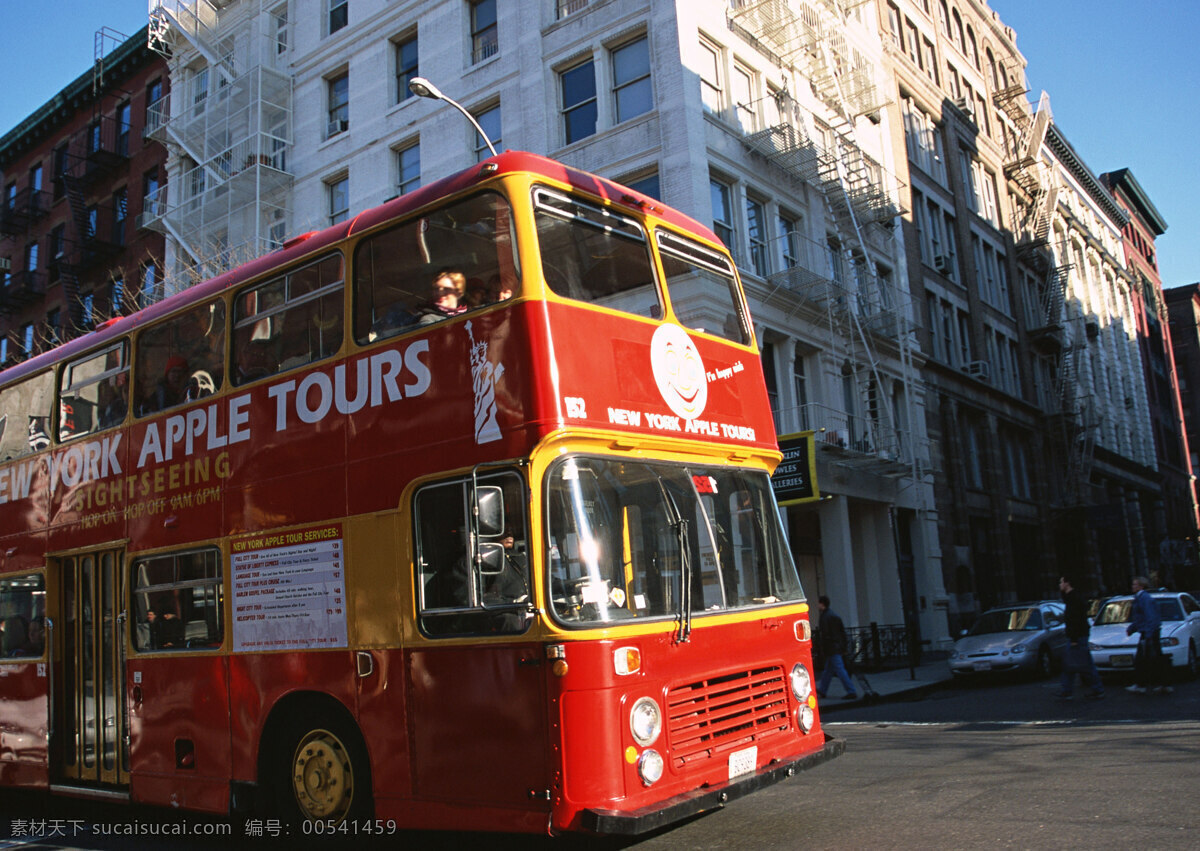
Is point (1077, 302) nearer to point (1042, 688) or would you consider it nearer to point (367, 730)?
point (1042, 688)

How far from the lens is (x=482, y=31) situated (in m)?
25.2

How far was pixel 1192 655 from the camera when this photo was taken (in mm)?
16266

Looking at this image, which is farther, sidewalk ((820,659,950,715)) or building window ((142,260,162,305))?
building window ((142,260,162,305))

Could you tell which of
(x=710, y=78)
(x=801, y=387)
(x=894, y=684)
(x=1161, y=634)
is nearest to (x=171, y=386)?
(x=894, y=684)

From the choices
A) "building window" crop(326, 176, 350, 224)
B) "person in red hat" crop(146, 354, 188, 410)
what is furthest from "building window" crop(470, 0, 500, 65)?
"person in red hat" crop(146, 354, 188, 410)

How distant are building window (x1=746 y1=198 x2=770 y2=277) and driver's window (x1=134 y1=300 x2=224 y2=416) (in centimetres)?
1601

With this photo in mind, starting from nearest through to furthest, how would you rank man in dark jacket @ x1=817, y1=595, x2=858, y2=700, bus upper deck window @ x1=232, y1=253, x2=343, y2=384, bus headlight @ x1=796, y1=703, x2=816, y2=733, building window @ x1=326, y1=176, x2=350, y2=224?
1. bus headlight @ x1=796, y1=703, x2=816, y2=733
2. bus upper deck window @ x1=232, y1=253, x2=343, y2=384
3. man in dark jacket @ x1=817, y1=595, x2=858, y2=700
4. building window @ x1=326, y1=176, x2=350, y2=224

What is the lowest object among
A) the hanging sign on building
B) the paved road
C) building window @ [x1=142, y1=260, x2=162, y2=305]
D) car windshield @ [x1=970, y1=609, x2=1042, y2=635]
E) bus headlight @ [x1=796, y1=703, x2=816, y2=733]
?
the paved road

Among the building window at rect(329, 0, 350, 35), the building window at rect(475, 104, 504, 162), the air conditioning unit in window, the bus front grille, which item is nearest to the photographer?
the bus front grille

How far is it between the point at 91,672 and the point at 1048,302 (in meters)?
40.8

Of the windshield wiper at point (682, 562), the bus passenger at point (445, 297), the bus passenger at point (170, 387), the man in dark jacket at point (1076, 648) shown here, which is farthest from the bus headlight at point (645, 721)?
the man in dark jacket at point (1076, 648)

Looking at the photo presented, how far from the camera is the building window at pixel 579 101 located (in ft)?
74.5

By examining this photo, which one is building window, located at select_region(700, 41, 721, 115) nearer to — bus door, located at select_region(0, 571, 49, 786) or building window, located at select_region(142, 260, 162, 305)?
bus door, located at select_region(0, 571, 49, 786)

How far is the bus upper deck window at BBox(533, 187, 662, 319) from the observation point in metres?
6.47
